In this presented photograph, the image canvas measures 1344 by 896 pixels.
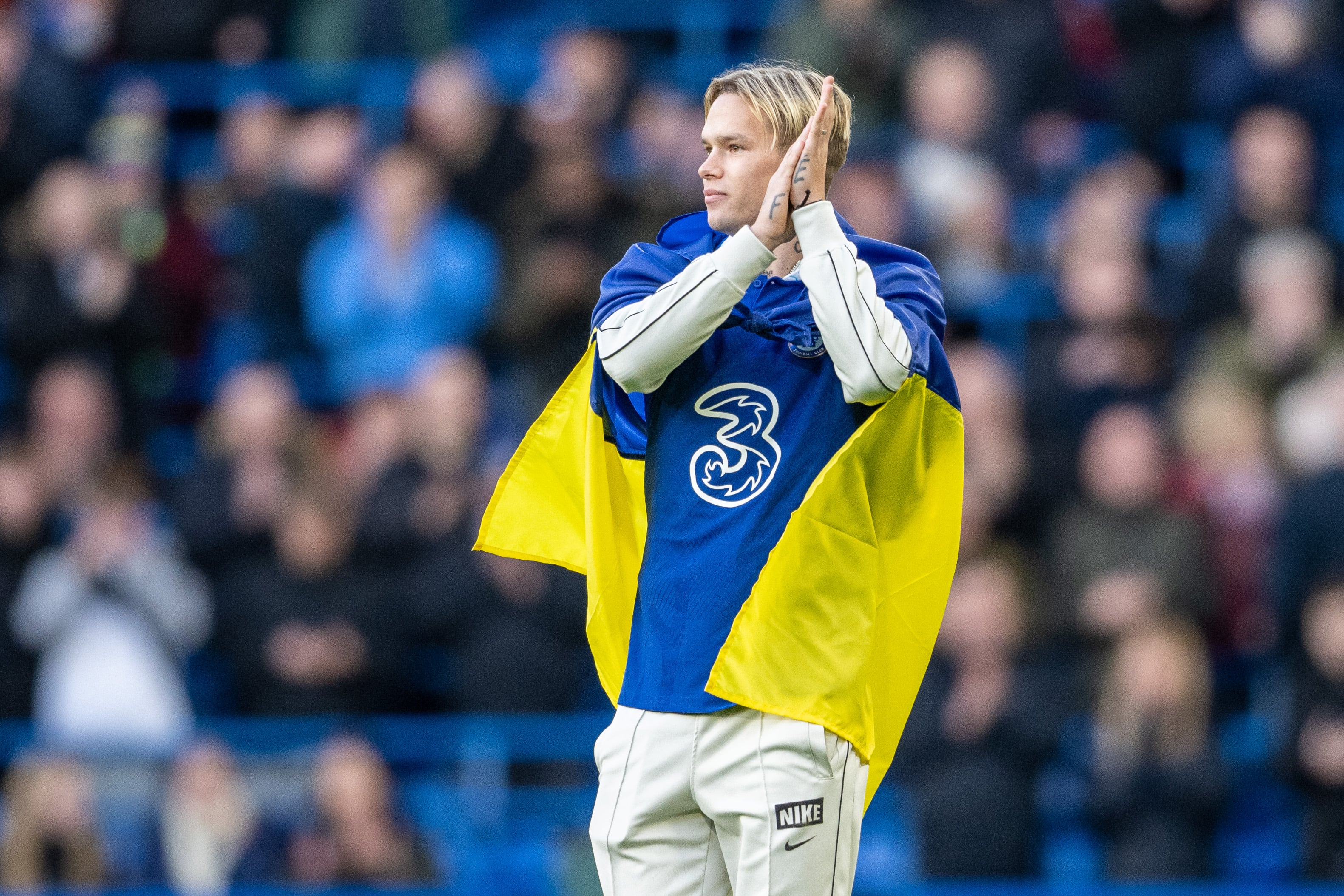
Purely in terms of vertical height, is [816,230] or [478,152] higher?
[478,152]

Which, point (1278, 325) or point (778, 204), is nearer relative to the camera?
point (778, 204)

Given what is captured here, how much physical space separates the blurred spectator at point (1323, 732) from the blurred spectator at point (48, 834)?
468 centimetres

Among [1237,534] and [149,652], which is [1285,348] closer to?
[1237,534]

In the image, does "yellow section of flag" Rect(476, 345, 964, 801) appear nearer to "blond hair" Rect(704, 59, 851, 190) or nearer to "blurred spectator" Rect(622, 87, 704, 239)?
"blond hair" Rect(704, 59, 851, 190)

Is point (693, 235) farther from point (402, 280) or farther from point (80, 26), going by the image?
point (80, 26)

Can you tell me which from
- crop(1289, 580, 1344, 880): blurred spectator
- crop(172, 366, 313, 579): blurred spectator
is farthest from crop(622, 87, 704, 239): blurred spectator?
crop(1289, 580, 1344, 880): blurred spectator

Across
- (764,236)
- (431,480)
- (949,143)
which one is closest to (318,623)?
(431,480)

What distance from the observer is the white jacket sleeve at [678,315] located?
3.50 m

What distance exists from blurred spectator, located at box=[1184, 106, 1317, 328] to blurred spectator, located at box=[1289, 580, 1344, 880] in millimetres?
1648

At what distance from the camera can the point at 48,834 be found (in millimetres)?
8312

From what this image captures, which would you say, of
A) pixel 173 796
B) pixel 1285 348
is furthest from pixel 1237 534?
pixel 173 796

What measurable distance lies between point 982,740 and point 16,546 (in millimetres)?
4277

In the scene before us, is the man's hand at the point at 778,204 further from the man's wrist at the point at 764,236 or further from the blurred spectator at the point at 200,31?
the blurred spectator at the point at 200,31

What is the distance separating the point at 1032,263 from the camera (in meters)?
9.33
